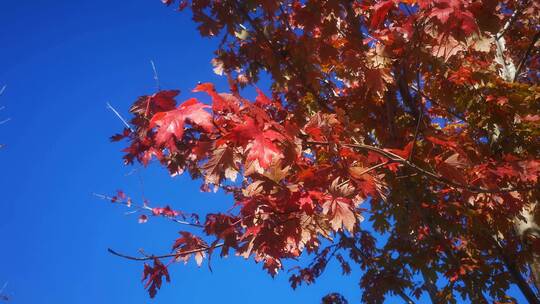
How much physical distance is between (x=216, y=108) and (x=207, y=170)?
0.36 meters

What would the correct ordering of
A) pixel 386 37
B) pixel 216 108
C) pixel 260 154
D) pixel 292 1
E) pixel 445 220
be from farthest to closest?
pixel 445 220, pixel 292 1, pixel 386 37, pixel 216 108, pixel 260 154

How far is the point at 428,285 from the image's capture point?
459 centimetres

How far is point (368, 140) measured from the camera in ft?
11.5

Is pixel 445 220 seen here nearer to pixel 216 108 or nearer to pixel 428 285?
pixel 428 285

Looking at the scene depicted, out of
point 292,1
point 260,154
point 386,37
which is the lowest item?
point 260,154

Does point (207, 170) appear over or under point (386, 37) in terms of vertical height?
under

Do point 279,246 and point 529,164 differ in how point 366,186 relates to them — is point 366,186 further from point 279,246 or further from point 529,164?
point 529,164

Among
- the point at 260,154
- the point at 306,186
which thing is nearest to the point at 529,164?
the point at 306,186

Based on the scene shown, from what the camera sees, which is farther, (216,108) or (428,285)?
(428,285)

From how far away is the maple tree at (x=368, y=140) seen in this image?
2.11 meters

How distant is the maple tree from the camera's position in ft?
6.93

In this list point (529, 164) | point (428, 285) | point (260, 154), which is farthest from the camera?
point (428, 285)

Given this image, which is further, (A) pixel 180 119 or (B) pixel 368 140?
(B) pixel 368 140

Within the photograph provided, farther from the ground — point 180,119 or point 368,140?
point 368,140
